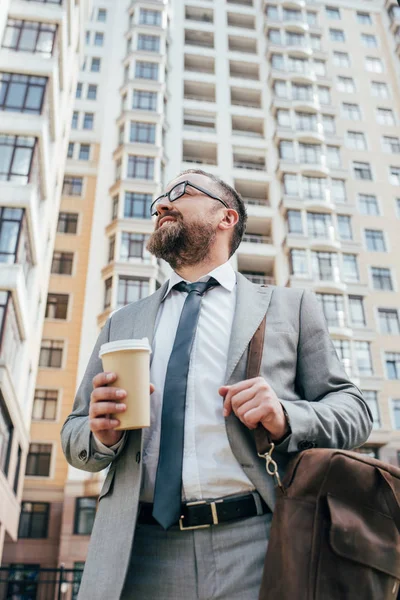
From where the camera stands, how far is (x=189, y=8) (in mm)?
38281

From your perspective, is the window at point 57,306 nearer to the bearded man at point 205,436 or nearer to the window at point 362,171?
the window at point 362,171

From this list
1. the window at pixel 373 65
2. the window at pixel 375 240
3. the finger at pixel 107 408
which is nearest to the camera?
the finger at pixel 107 408

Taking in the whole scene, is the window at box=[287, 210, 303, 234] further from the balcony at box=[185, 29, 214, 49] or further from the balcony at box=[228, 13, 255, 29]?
the balcony at box=[228, 13, 255, 29]

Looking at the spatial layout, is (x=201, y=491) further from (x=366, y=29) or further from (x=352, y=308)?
(x=366, y=29)

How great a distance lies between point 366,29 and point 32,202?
33.1 metres

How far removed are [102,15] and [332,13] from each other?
1679cm

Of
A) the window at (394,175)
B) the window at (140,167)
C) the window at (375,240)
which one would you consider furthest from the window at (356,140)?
the window at (140,167)

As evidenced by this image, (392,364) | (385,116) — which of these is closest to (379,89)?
(385,116)

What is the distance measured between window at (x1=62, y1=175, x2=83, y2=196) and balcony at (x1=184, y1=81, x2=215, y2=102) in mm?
8858

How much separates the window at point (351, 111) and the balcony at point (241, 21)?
9696 millimetres

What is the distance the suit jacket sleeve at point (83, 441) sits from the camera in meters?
2.21

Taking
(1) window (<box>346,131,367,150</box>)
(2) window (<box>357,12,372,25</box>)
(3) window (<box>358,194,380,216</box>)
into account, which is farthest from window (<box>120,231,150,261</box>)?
(2) window (<box>357,12,372,25</box>)

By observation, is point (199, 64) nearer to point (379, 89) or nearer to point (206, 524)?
point (379, 89)

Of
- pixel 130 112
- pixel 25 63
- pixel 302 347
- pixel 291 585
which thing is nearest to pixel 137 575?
pixel 291 585
